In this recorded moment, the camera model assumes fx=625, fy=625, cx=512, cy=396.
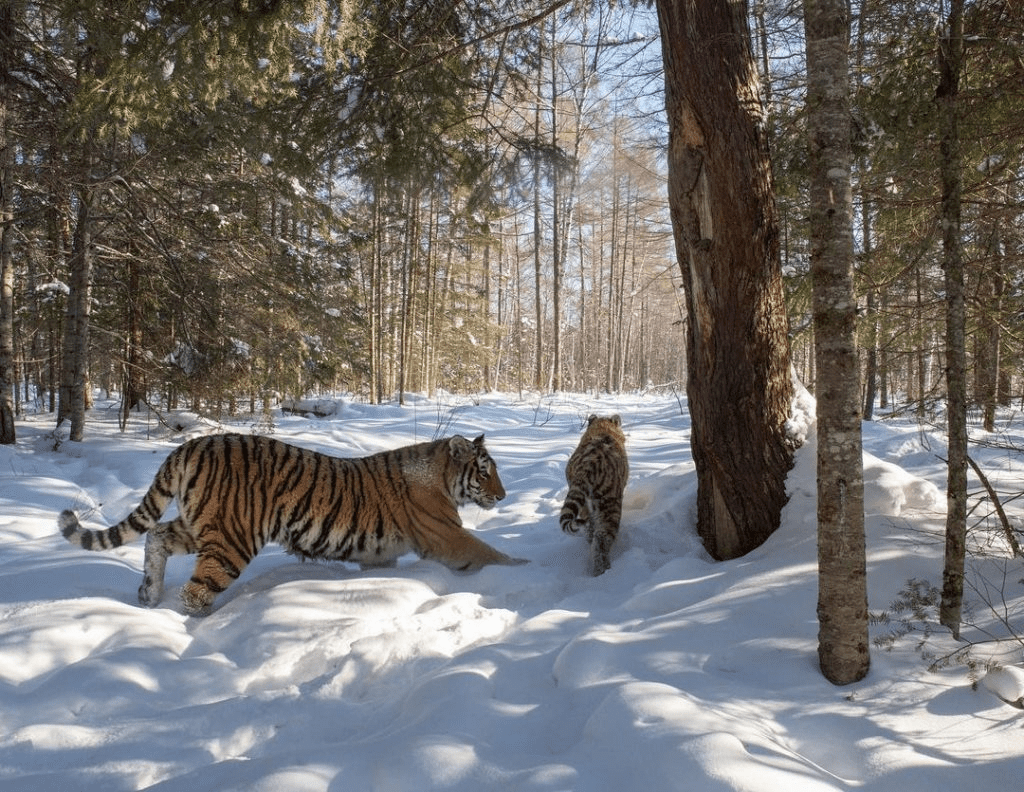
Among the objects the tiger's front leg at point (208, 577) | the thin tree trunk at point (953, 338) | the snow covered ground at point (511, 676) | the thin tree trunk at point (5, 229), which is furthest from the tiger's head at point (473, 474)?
the thin tree trunk at point (5, 229)

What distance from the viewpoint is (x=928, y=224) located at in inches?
209

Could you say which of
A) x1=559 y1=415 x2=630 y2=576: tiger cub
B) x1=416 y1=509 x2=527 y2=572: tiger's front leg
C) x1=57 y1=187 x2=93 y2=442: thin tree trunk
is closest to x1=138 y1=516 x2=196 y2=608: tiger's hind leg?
x1=416 y1=509 x2=527 y2=572: tiger's front leg

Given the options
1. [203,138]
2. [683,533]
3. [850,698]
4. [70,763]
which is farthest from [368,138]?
[850,698]

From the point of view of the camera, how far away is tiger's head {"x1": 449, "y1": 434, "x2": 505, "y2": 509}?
5516mm

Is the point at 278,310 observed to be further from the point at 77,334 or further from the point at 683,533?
the point at 683,533

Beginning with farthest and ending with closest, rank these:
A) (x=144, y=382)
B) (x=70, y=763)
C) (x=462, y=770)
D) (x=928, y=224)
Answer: (x=144, y=382) < (x=928, y=224) < (x=70, y=763) < (x=462, y=770)

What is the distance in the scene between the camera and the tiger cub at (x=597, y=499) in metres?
5.18

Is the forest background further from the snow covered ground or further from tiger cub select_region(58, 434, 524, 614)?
tiger cub select_region(58, 434, 524, 614)

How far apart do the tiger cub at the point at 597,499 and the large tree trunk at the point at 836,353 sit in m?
2.32

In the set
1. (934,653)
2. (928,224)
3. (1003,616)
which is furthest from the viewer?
(928,224)

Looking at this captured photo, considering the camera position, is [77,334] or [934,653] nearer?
[934,653]

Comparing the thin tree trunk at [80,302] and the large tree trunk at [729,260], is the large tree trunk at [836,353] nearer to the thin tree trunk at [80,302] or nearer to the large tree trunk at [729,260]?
the large tree trunk at [729,260]

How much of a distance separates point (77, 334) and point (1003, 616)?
1135cm

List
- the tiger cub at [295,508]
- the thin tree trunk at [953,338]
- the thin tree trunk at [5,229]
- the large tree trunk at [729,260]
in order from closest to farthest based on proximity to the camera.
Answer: the thin tree trunk at [953,338] → the tiger cub at [295,508] → the large tree trunk at [729,260] → the thin tree trunk at [5,229]
